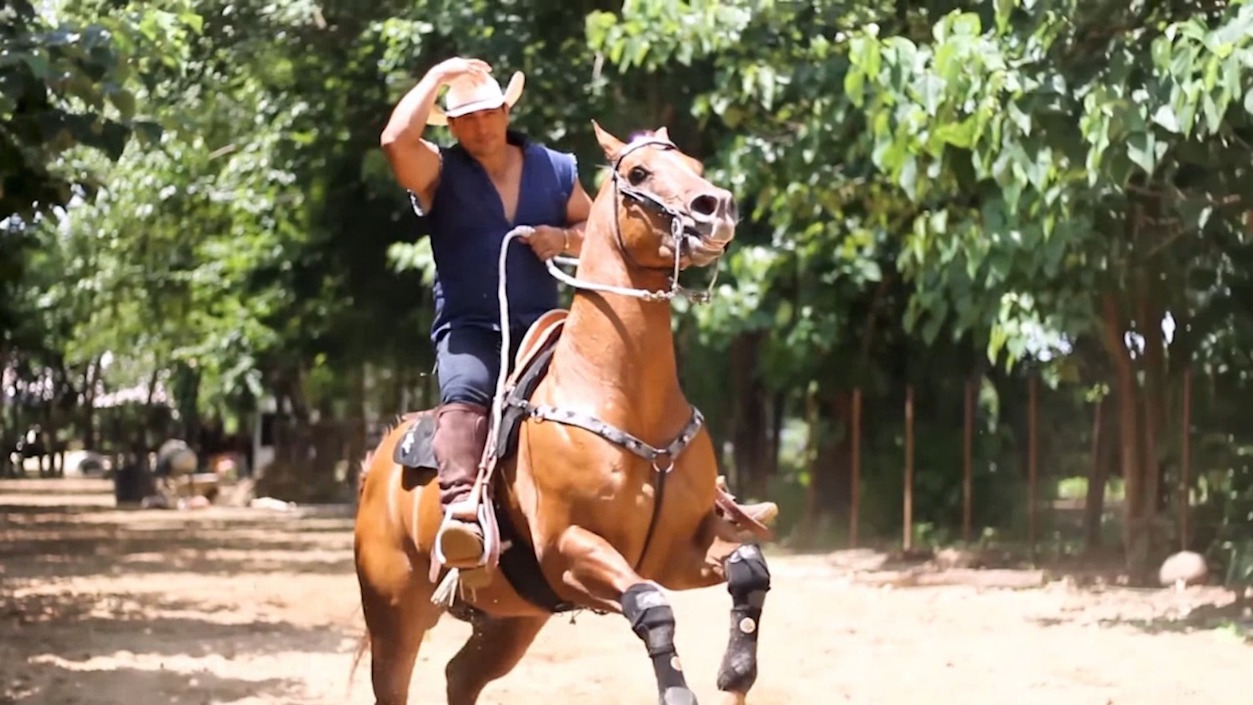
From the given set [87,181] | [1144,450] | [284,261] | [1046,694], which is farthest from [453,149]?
[284,261]

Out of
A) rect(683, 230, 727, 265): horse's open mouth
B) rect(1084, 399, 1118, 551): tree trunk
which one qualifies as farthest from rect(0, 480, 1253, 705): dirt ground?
rect(683, 230, 727, 265): horse's open mouth

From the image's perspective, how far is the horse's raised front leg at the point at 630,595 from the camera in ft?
19.1

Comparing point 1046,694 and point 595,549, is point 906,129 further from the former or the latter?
point 595,549

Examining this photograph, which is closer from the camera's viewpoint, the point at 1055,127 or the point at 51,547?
the point at 1055,127

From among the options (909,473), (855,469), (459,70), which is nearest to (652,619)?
(459,70)

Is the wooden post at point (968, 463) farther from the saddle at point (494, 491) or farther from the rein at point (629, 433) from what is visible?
the rein at point (629, 433)

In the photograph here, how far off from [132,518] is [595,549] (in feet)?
93.3

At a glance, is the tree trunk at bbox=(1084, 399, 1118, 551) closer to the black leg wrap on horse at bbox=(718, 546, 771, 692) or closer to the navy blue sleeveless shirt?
the navy blue sleeveless shirt

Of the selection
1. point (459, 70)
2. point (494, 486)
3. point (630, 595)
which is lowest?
point (630, 595)

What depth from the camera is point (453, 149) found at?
7168 mm

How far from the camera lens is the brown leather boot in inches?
256

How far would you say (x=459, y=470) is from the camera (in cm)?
674

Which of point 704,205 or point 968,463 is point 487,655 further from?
point 968,463

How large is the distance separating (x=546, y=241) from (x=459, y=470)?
0.92m
